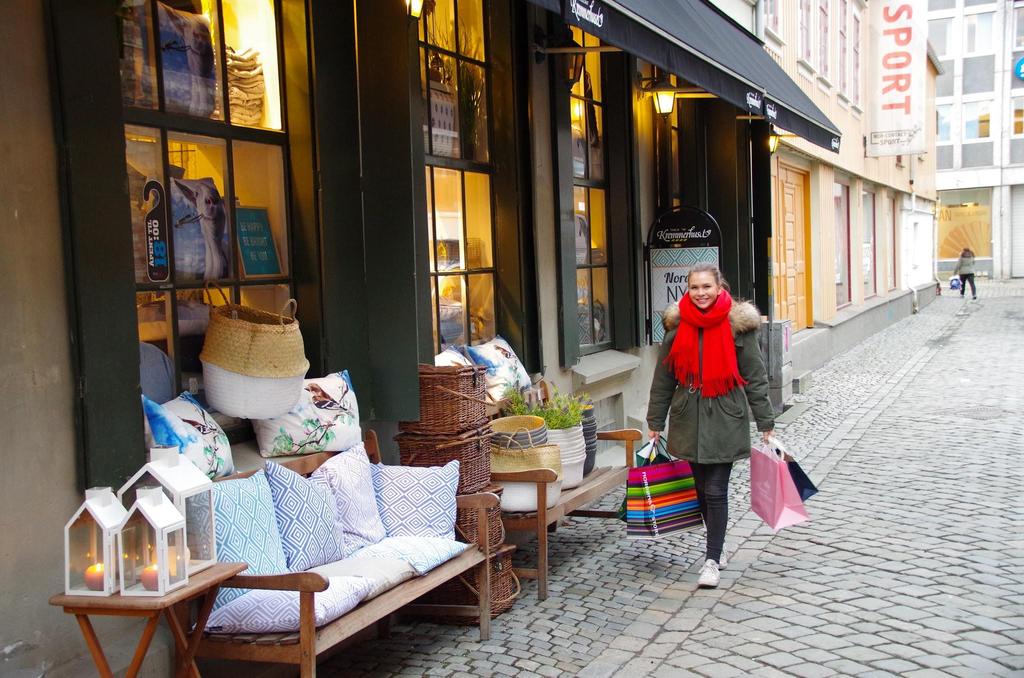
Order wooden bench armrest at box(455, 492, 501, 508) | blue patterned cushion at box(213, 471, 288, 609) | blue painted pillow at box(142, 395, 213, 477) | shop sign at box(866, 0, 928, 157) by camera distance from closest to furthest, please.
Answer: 1. blue patterned cushion at box(213, 471, 288, 609)
2. blue painted pillow at box(142, 395, 213, 477)
3. wooden bench armrest at box(455, 492, 501, 508)
4. shop sign at box(866, 0, 928, 157)

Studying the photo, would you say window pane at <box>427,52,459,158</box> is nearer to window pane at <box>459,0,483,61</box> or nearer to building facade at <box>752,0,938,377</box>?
window pane at <box>459,0,483,61</box>

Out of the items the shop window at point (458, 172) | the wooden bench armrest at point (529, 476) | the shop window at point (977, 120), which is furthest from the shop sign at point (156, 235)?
the shop window at point (977, 120)

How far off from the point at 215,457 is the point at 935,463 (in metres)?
6.56

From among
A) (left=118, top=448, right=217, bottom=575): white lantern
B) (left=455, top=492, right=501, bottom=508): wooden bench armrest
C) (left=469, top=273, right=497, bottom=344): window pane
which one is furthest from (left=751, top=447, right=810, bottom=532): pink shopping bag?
(left=118, top=448, right=217, bottom=575): white lantern

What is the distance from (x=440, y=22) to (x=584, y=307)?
9.67 feet

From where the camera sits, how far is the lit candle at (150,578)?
10.6 ft

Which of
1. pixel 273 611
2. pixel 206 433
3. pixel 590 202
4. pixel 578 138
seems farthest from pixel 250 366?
pixel 590 202

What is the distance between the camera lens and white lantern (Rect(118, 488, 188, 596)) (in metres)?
3.20

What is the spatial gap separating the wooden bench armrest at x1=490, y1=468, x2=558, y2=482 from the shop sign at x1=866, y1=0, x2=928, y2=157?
63.0ft

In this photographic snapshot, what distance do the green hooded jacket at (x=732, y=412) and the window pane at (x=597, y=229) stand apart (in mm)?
3349

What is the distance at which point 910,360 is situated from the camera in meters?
17.2

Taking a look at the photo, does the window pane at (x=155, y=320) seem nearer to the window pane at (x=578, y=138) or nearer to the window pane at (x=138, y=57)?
the window pane at (x=138, y=57)

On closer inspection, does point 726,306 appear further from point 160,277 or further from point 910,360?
point 910,360

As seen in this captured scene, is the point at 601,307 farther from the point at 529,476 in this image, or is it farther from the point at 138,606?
the point at 138,606
